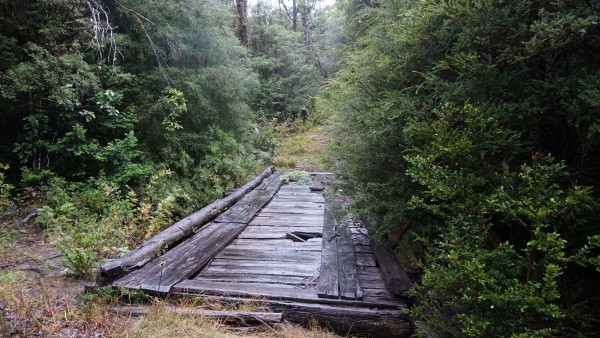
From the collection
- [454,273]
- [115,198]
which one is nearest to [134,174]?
[115,198]

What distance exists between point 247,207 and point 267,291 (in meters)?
2.90

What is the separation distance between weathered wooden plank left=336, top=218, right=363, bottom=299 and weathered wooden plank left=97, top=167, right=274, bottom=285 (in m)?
2.10

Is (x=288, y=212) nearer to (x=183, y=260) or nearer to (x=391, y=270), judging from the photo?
(x=183, y=260)

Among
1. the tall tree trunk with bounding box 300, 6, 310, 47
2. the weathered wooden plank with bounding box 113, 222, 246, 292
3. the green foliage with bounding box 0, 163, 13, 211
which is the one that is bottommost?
the weathered wooden plank with bounding box 113, 222, 246, 292

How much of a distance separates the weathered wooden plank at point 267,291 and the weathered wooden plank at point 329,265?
8 centimetres

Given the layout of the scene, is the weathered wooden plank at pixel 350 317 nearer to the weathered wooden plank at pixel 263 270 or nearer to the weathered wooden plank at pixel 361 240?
the weathered wooden plank at pixel 263 270

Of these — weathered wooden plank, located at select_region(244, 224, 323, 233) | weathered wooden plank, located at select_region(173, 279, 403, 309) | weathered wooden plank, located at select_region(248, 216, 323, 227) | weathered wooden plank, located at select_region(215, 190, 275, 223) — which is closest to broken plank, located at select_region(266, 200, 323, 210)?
weathered wooden plank, located at select_region(215, 190, 275, 223)

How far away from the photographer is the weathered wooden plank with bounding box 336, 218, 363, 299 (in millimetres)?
2953

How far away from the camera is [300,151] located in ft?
39.4

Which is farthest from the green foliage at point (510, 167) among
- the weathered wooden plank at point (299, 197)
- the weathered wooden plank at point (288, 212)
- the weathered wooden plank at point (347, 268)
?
the weathered wooden plank at point (299, 197)

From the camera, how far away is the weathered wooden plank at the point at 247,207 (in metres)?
5.16

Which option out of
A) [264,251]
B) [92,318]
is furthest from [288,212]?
[92,318]

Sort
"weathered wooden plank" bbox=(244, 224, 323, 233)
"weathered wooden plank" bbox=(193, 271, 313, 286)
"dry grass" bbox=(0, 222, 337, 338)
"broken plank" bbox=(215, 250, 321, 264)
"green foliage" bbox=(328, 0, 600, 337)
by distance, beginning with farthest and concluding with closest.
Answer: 1. "weathered wooden plank" bbox=(244, 224, 323, 233)
2. "broken plank" bbox=(215, 250, 321, 264)
3. "weathered wooden plank" bbox=(193, 271, 313, 286)
4. "dry grass" bbox=(0, 222, 337, 338)
5. "green foliage" bbox=(328, 0, 600, 337)

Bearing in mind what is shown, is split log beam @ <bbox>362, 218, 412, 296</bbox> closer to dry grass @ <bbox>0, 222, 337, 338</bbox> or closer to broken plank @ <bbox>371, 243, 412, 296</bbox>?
broken plank @ <bbox>371, 243, 412, 296</bbox>
